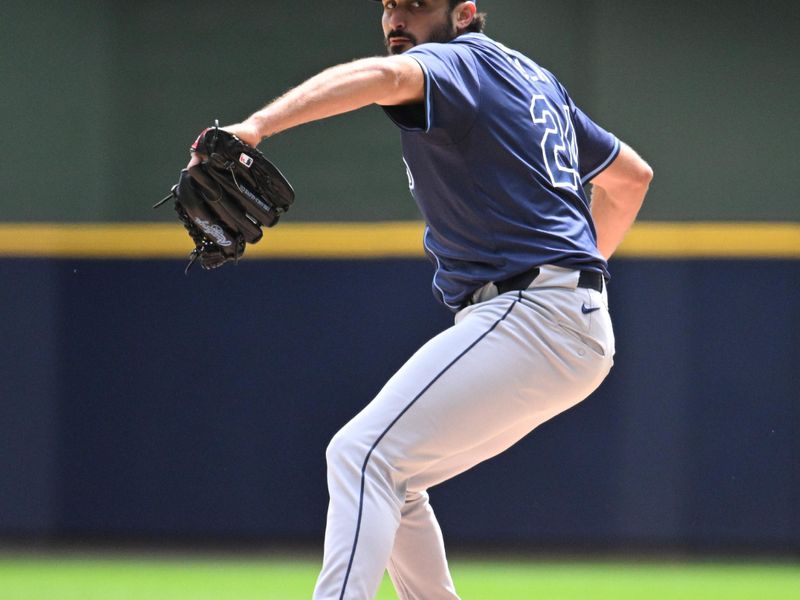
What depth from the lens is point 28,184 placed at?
5828 mm

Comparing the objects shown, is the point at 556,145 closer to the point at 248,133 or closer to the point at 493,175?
the point at 493,175

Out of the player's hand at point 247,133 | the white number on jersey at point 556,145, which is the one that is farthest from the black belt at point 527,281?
the player's hand at point 247,133

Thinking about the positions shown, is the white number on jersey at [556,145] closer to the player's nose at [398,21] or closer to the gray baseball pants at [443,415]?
the gray baseball pants at [443,415]

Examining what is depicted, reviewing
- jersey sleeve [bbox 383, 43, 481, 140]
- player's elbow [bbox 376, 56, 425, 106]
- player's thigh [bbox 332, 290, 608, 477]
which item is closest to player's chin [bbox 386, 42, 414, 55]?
jersey sleeve [bbox 383, 43, 481, 140]

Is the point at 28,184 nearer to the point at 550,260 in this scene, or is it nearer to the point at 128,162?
the point at 128,162

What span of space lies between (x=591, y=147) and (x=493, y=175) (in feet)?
2.13

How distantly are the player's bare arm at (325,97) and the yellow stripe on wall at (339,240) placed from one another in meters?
2.98

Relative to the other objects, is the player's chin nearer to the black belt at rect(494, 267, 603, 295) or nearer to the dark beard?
the dark beard

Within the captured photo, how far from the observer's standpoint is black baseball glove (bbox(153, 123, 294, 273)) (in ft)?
8.05

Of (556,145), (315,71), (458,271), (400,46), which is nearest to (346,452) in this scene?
(458,271)

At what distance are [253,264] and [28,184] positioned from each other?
1.22m

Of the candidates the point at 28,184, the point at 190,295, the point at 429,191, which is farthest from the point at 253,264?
the point at 429,191

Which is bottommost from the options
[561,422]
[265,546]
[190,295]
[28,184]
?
[265,546]

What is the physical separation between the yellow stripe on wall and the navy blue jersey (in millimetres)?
2491
